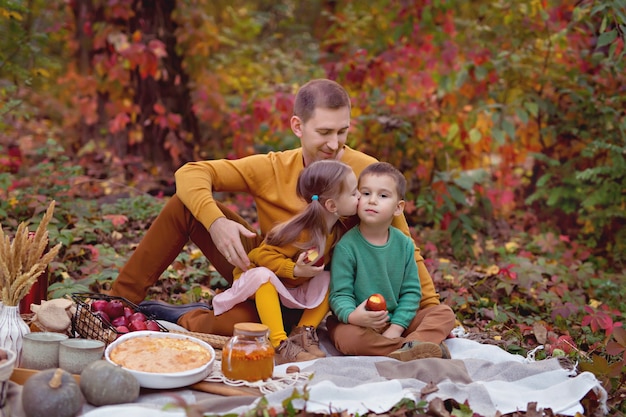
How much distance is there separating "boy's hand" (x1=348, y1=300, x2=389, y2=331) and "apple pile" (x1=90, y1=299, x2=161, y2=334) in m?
0.99

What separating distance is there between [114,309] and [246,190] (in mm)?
999

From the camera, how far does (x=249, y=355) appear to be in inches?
111

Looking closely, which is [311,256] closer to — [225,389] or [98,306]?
[225,389]

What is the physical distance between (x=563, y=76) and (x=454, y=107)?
1130 millimetres

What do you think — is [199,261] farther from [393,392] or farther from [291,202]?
[393,392]

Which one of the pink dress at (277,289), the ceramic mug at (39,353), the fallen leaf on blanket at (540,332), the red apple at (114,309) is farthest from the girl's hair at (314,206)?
the fallen leaf on blanket at (540,332)

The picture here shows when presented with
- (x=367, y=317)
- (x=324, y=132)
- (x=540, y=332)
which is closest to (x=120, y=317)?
(x=367, y=317)

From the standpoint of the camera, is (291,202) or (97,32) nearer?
(291,202)

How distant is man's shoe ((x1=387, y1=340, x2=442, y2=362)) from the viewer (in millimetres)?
3182

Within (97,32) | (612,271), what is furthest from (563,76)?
(97,32)

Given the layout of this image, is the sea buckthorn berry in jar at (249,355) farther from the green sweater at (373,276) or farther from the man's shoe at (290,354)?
the green sweater at (373,276)

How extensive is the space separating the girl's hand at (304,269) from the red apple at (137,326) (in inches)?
31.2

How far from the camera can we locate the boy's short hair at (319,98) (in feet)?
11.9

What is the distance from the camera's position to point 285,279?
355 cm
